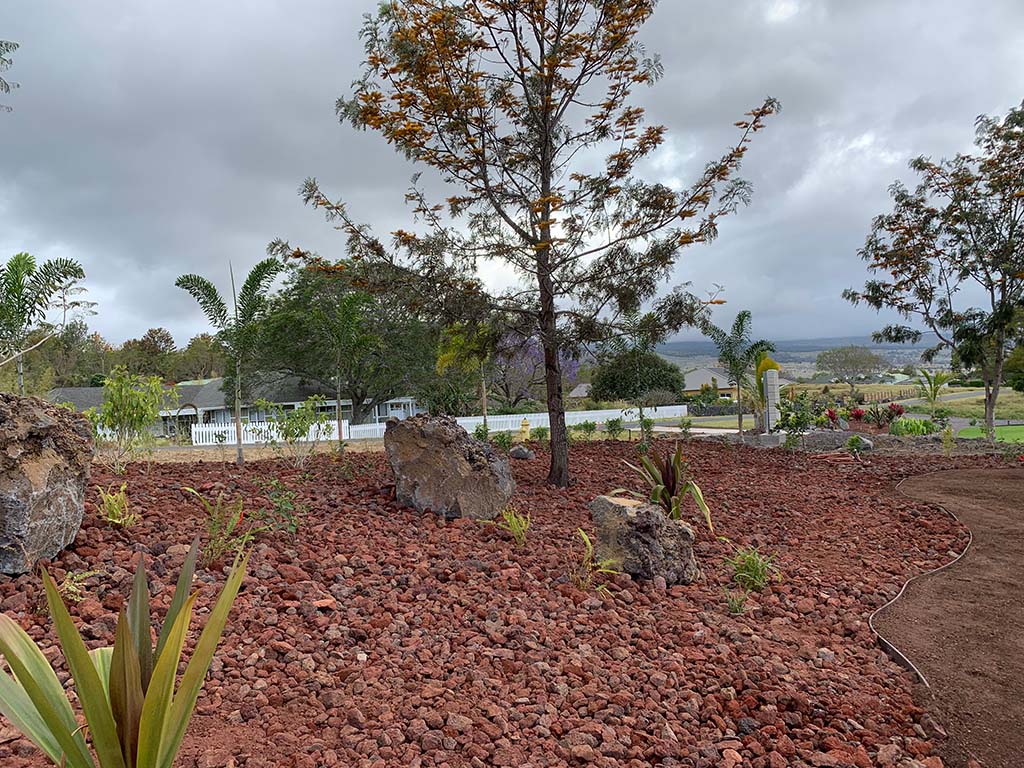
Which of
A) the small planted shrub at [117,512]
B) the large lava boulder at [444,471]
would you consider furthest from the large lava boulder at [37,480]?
the large lava boulder at [444,471]

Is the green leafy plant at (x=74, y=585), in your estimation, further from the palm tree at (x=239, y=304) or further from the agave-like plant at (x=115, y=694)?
the palm tree at (x=239, y=304)

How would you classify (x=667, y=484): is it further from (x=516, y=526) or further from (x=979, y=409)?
(x=979, y=409)

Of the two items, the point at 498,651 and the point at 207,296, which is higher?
the point at 207,296

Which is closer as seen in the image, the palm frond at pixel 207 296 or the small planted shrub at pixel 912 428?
the palm frond at pixel 207 296

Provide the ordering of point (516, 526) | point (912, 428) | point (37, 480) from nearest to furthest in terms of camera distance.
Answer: point (37, 480), point (516, 526), point (912, 428)

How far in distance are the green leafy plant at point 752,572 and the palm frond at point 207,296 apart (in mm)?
7273

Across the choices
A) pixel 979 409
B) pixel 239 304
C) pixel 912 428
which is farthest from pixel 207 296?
pixel 979 409

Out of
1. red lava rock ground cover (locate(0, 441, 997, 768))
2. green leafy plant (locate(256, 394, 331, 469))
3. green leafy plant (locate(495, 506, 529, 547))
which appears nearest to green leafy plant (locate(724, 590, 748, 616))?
red lava rock ground cover (locate(0, 441, 997, 768))

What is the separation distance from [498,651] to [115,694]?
5.34 feet

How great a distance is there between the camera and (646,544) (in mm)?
3938

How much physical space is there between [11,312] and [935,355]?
1741cm

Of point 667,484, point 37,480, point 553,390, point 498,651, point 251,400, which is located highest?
point 251,400

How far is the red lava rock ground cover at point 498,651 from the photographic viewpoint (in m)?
2.12

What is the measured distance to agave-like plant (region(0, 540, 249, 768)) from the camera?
1.38 meters
